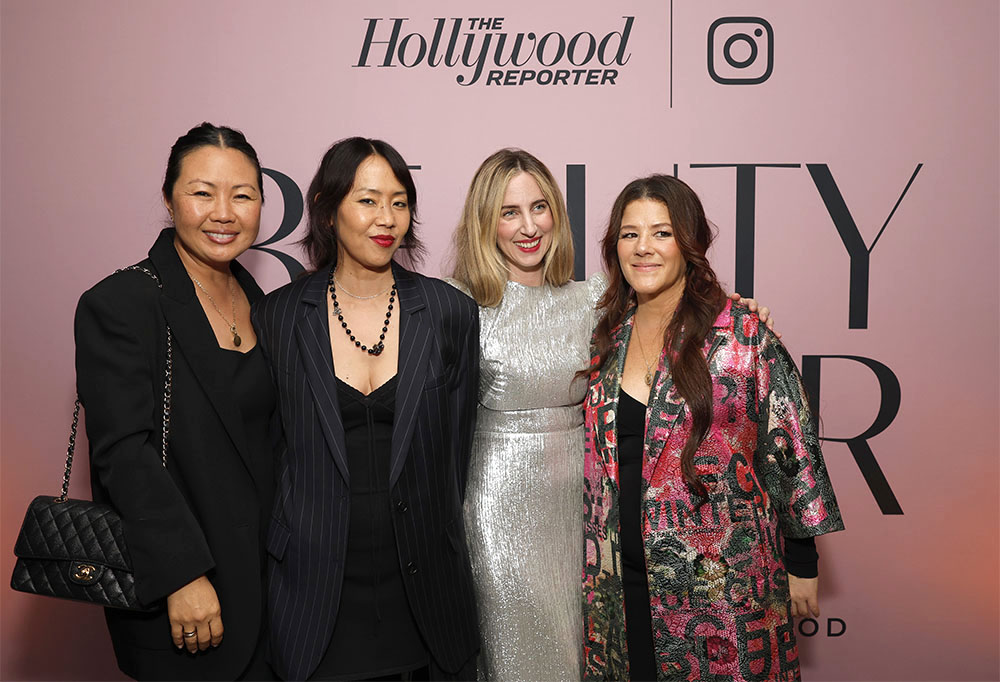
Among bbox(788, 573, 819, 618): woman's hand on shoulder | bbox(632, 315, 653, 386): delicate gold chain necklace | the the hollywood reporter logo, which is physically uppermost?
the the hollywood reporter logo

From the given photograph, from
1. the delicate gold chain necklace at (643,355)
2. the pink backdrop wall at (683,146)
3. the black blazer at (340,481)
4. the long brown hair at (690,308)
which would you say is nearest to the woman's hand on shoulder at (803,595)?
the long brown hair at (690,308)

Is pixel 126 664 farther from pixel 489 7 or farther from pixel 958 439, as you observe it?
pixel 958 439

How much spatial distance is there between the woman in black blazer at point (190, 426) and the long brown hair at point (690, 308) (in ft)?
3.28

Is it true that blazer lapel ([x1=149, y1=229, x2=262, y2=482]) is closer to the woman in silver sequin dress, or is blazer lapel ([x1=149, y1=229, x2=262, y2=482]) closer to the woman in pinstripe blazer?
the woman in pinstripe blazer

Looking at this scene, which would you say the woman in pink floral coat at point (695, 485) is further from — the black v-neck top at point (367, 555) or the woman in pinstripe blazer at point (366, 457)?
the black v-neck top at point (367, 555)

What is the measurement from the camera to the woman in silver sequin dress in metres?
2.15

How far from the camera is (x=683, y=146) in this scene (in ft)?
9.19

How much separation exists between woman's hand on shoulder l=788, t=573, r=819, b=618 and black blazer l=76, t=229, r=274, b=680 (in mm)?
1394

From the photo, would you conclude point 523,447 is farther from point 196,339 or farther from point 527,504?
point 196,339

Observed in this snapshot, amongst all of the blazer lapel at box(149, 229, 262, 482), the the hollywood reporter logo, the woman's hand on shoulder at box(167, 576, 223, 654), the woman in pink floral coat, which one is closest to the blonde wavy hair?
the woman in pink floral coat

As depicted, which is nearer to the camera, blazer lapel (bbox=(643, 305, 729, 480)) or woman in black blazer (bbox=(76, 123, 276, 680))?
woman in black blazer (bbox=(76, 123, 276, 680))

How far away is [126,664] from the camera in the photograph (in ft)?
6.13

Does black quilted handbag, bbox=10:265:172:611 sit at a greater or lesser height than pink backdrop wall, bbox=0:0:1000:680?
lesser

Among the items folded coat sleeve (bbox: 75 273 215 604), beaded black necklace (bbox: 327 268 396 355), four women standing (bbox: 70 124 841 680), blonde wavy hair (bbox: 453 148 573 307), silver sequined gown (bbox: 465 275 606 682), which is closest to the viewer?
folded coat sleeve (bbox: 75 273 215 604)
